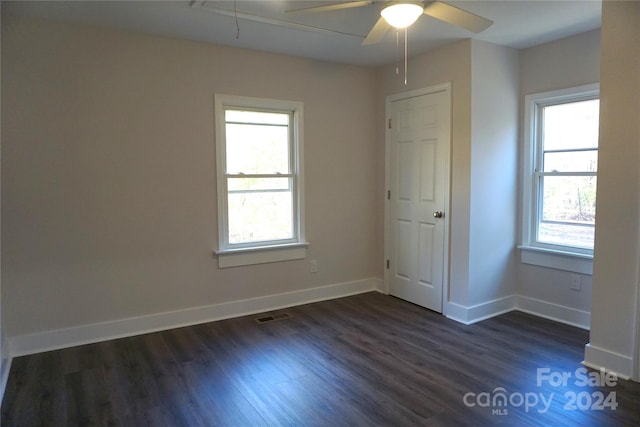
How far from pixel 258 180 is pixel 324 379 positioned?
202 cm

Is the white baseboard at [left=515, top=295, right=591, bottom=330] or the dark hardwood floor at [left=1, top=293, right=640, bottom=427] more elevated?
the white baseboard at [left=515, top=295, right=591, bottom=330]

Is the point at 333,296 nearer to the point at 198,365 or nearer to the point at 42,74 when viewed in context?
the point at 198,365

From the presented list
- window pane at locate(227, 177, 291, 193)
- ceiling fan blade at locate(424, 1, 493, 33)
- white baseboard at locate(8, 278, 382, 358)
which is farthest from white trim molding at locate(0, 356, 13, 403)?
ceiling fan blade at locate(424, 1, 493, 33)

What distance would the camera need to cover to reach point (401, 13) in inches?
87.3

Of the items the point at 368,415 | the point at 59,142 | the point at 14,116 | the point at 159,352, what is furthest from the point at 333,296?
the point at 14,116

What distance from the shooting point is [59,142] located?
122 inches

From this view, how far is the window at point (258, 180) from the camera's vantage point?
3.79 meters

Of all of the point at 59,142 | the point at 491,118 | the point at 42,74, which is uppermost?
the point at 42,74

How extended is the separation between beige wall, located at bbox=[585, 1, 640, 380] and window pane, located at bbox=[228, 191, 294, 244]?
8.67 feet

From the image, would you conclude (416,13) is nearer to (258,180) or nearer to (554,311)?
(258,180)

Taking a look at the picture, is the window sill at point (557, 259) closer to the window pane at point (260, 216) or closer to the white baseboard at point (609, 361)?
the white baseboard at point (609, 361)

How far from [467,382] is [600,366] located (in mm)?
942

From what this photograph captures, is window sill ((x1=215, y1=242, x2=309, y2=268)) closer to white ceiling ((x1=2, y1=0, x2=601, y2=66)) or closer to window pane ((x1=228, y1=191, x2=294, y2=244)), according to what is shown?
window pane ((x1=228, y1=191, x2=294, y2=244))

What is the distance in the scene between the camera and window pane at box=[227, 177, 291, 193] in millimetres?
3852
